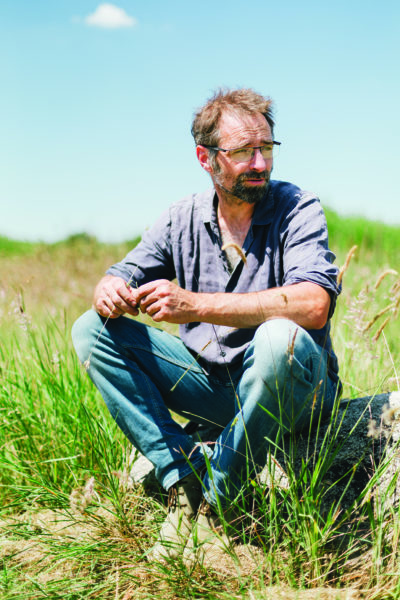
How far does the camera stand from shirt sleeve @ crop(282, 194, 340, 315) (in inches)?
90.0

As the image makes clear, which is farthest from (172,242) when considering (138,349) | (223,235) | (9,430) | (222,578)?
(222,578)

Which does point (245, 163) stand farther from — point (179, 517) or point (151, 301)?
point (179, 517)

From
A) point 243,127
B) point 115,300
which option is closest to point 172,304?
point 115,300

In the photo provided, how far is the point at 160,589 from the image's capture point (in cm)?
194

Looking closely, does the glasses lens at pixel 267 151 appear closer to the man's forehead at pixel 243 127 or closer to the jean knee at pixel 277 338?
the man's forehead at pixel 243 127

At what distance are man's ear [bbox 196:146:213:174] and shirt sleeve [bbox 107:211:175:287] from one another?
0.35 metres

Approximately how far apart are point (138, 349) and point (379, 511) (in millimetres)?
1267

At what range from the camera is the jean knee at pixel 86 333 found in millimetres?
2523

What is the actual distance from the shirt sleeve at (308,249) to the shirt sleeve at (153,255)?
71 centimetres

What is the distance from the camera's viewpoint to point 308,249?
7.97ft

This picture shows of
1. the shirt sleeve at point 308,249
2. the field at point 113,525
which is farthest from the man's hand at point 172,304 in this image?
the field at point 113,525

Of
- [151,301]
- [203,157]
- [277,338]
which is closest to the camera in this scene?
[277,338]

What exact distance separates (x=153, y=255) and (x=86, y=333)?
67 centimetres

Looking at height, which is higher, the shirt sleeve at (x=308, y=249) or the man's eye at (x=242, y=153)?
the man's eye at (x=242, y=153)
